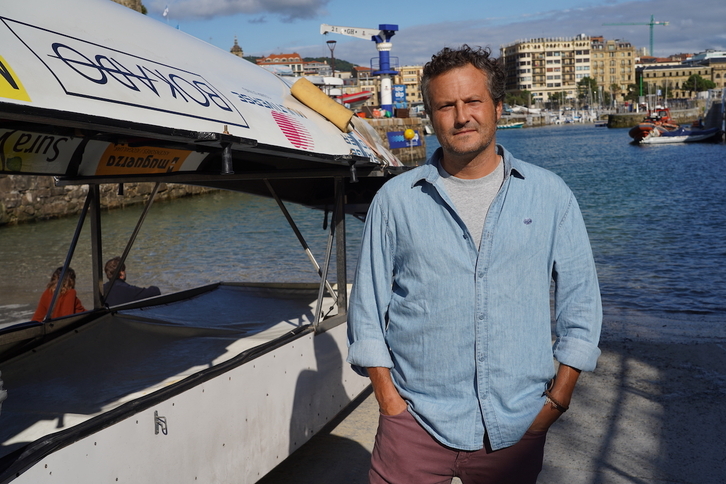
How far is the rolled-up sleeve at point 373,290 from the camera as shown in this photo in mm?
2572

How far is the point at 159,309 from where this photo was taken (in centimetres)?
666

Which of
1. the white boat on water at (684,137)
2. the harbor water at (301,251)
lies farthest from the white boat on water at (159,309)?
the white boat on water at (684,137)

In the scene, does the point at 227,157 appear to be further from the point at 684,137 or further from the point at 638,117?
the point at 638,117

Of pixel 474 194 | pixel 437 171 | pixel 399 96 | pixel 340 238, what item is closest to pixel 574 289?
pixel 474 194

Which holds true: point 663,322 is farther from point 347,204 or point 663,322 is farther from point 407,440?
point 407,440

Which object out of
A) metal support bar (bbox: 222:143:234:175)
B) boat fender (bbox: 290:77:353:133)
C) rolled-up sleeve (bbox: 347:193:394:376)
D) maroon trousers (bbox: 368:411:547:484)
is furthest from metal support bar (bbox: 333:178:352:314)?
maroon trousers (bbox: 368:411:547:484)

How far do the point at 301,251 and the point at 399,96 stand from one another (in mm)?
39088

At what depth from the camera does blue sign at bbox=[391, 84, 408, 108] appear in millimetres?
55906

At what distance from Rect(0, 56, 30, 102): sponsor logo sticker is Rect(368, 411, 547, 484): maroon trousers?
160 centimetres

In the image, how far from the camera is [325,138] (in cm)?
468

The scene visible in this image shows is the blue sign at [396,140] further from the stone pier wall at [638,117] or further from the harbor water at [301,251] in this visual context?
the stone pier wall at [638,117]

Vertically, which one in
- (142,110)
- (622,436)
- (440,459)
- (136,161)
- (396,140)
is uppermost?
(142,110)

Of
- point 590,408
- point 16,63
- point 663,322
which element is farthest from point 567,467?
point 663,322

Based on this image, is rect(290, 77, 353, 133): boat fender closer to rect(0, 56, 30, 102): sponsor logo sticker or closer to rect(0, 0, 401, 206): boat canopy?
rect(0, 0, 401, 206): boat canopy
